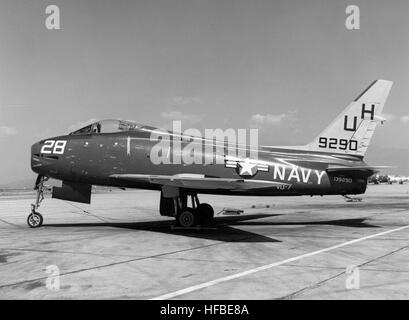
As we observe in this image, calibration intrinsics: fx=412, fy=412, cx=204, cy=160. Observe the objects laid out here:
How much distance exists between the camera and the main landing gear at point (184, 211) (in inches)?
544

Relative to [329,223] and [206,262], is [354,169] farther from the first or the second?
[206,262]

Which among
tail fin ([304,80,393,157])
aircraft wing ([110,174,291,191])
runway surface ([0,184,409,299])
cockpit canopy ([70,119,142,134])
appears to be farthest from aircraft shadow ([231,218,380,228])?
cockpit canopy ([70,119,142,134])

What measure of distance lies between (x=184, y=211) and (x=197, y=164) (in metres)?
1.86

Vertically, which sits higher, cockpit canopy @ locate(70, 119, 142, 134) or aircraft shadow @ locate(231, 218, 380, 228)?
cockpit canopy @ locate(70, 119, 142, 134)

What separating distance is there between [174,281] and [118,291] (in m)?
0.99

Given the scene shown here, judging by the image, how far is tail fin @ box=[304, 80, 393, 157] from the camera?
1594 centimetres

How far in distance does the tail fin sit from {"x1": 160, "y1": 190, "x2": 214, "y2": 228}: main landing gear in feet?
15.5

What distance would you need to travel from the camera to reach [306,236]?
12.3 metres

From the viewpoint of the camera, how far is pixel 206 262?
328 inches

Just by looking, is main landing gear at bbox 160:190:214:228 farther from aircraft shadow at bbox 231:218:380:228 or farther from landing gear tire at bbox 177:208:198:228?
aircraft shadow at bbox 231:218:380:228

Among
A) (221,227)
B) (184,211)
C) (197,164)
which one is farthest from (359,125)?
(184,211)

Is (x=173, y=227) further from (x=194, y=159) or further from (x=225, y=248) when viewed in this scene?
(x=225, y=248)
